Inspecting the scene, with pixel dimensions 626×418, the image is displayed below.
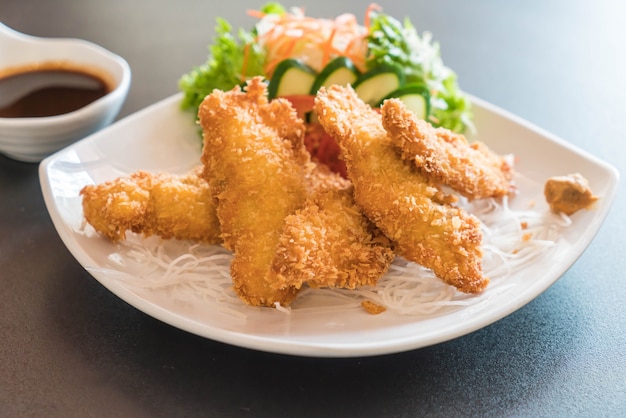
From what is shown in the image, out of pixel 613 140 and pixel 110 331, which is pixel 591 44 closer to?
pixel 613 140

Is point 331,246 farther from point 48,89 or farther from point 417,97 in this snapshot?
point 48,89

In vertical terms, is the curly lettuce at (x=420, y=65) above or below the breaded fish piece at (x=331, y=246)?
above

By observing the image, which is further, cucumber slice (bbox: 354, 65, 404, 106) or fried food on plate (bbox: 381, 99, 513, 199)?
cucumber slice (bbox: 354, 65, 404, 106)

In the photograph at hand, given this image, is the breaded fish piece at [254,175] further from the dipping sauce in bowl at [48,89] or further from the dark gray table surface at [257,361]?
the dipping sauce in bowl at [48,89]

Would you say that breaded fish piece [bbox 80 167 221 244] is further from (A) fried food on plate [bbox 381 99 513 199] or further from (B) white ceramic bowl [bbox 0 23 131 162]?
(A) fried food on plate [bbox 381 99 513 199]

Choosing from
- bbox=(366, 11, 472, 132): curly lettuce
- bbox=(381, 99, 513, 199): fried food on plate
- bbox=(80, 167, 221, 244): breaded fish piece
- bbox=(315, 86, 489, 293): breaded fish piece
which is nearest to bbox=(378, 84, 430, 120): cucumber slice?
bbox=(366, 11, 472, 132): curly lettuce

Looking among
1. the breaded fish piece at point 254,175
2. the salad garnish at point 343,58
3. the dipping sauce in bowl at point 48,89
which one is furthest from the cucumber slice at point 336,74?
the dipping sauce in bowl at point 48,89
